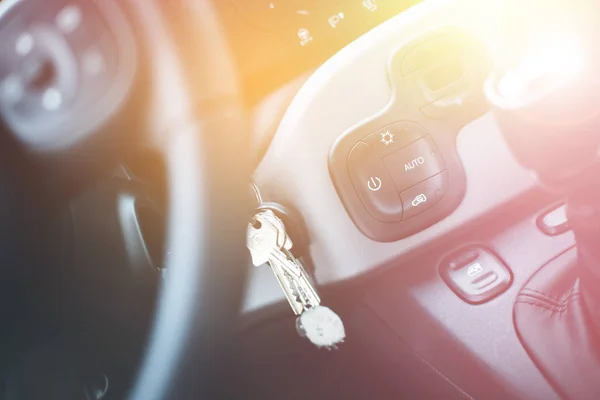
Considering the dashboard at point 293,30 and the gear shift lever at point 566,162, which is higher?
the dashboard at point 293,30

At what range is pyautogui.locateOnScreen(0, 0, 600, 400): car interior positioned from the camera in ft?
1.34

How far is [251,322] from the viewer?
1.89 ft

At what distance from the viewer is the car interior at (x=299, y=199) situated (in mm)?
409

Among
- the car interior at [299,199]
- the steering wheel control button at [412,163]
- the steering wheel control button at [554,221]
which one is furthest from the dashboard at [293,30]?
the steering wheel control button at [554,221]

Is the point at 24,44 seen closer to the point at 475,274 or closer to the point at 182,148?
the point at 182,148

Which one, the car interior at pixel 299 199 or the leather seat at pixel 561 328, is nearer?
the car interior at pixel 299 199

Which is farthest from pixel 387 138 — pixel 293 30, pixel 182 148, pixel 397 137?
pixel 182 148

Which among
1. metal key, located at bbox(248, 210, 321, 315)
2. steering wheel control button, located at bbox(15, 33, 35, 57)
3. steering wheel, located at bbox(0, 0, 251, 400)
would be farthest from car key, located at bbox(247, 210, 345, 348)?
steering wheel control button, located at bbox(15, 33, 35, 57)

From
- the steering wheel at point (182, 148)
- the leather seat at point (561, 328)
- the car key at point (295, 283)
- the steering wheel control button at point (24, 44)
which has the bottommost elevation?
the leather seat at point (561, 328)

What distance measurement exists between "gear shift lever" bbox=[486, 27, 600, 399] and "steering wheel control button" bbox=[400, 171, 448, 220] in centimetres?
7

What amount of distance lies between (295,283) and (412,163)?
0.50ft

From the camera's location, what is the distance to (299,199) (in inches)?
22.8

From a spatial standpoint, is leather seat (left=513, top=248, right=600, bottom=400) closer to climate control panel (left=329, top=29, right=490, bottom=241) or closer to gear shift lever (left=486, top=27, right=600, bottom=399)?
gear shift lever (left=486, top=27, right=600, bottom=399)

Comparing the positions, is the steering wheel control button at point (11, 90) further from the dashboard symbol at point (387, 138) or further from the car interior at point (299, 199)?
the dashboard symbol at point (387, 138)
